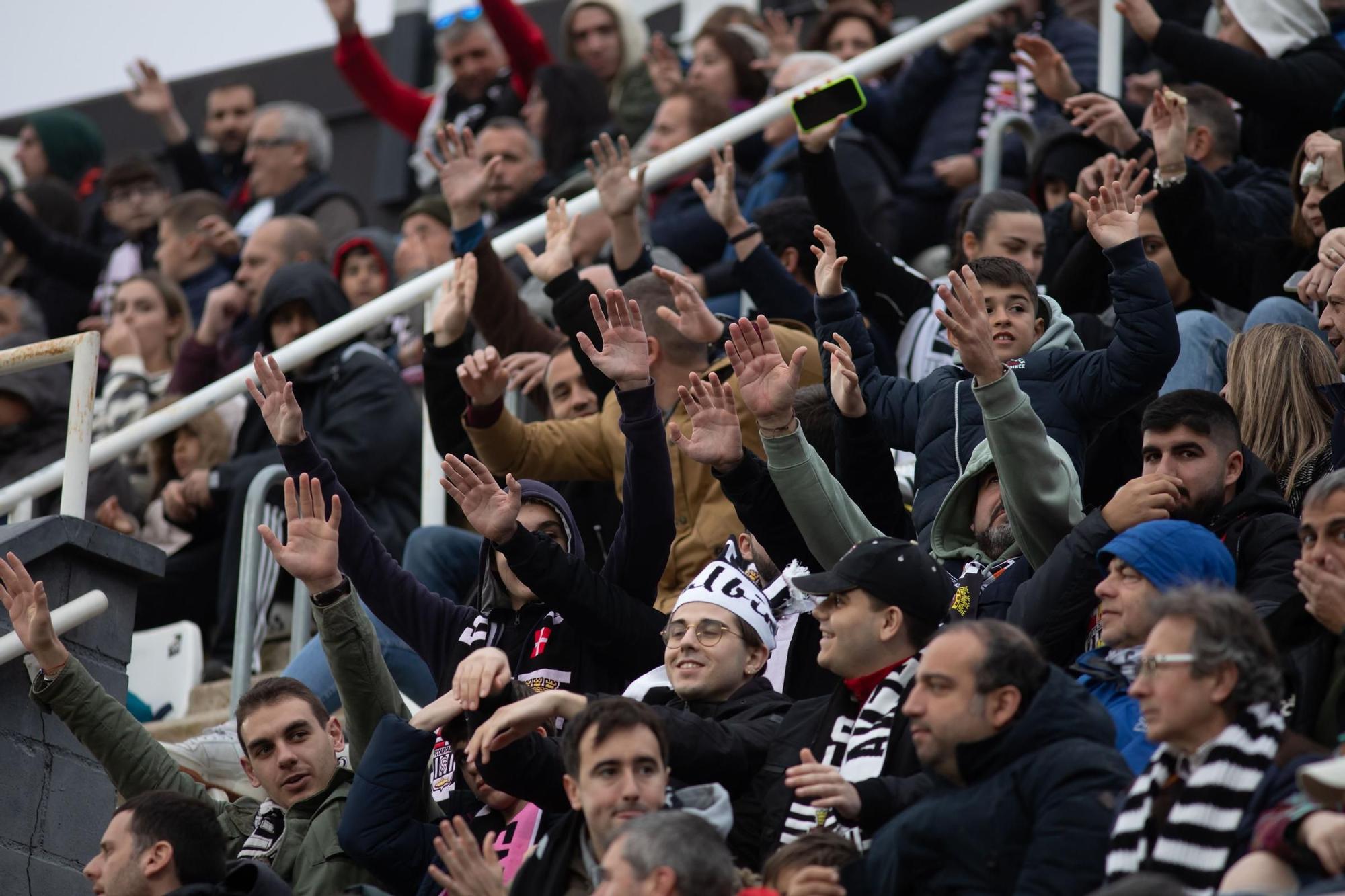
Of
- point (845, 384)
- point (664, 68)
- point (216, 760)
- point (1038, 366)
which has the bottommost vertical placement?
point (216, 760)

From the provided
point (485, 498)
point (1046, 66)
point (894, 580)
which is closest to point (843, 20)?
point (1046, 66)

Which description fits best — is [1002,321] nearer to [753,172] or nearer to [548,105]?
[753,172]

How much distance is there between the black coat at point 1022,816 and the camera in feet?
13.9

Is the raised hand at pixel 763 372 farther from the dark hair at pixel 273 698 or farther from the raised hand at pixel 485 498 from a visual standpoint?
the dark hair at pixel 273 698

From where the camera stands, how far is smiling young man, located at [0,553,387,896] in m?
5.88

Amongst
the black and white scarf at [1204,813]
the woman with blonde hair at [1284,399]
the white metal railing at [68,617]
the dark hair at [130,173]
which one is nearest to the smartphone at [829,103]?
the woman with blonde hair at [1284,399]

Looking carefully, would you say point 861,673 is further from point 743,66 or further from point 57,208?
point 57,208

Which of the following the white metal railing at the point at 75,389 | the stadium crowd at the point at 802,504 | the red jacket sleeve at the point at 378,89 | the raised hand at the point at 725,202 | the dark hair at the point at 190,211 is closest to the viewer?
the stadium crowd at the point at 802,504

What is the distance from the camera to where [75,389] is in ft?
20.9

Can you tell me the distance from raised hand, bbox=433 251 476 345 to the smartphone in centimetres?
128

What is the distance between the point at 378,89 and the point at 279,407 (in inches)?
246

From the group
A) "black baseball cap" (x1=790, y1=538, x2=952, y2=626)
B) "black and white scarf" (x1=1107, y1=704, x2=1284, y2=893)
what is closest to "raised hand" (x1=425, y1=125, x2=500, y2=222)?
"black baseball cap" (x1=790, y1=538, x2=952, y2=626)

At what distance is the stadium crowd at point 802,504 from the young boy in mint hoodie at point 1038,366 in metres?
0.01

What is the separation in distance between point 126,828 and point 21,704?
3.10ft
